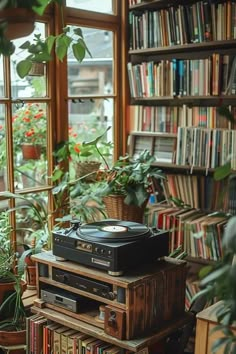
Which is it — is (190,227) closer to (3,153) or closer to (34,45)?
(3,153)

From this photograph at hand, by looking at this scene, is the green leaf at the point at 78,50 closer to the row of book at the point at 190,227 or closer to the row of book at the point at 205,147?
the row of book at the point at 205,147

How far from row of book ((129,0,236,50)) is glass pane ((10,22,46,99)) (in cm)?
69

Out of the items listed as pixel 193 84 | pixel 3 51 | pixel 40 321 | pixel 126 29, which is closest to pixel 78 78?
pixel 126 29

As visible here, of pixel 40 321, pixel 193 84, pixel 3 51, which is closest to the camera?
pixel 3 51

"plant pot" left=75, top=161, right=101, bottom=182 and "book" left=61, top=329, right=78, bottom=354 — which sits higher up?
"plant pot" left=75, top=161, right=101, bottom=182

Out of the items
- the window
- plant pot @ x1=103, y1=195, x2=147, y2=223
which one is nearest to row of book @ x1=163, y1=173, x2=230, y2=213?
plant pot @ x1=103, y1=195, x2=147, y2=223

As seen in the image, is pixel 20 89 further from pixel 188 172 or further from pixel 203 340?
pixel 203 340

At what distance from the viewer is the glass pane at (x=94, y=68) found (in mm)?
3420

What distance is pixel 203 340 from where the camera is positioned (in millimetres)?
2168

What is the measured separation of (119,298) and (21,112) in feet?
4.32

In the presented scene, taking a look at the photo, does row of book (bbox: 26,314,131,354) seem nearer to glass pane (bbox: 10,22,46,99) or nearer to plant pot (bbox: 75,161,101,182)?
plant pot (bbox: 75,161,101,182)

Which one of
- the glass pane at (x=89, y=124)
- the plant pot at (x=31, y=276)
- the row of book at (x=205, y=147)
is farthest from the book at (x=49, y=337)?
the row of book at (x=205, y=147)

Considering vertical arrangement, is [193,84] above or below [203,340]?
above

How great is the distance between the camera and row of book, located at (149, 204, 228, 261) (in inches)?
125
